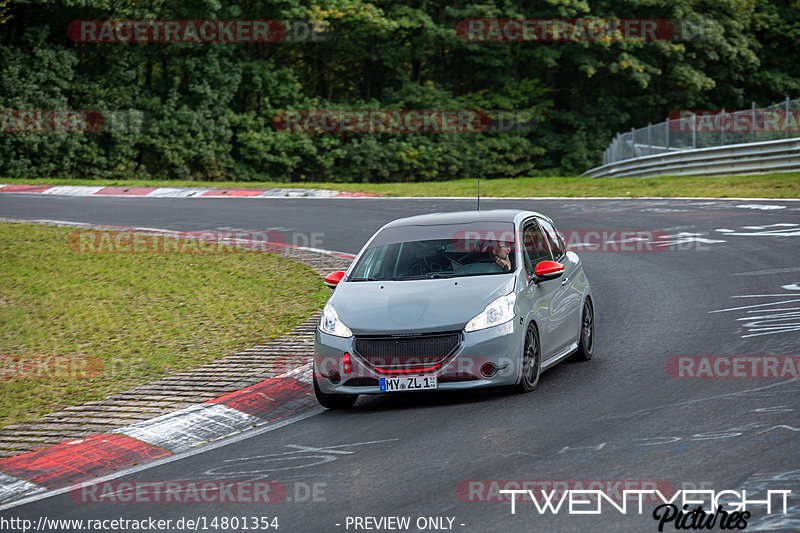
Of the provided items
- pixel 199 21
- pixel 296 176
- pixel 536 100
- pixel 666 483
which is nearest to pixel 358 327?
pixel 666 483

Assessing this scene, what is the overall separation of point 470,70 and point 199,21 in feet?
59.6

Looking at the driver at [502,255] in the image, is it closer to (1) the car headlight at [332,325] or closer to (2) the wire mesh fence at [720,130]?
(1) the car headlight at [332,325]

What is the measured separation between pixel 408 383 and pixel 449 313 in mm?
669

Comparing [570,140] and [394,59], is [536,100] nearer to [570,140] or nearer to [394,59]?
[570,140]

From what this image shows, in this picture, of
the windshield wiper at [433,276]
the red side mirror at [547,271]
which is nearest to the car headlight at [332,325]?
the windshield wiper at [433,276]

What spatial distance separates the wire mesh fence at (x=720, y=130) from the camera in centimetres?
2922

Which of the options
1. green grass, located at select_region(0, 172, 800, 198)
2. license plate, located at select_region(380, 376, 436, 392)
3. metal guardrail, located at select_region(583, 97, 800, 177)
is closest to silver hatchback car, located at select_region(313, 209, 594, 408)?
license plate, located at select_region(380, 376, 436, 392)

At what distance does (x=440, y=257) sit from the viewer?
981 cm

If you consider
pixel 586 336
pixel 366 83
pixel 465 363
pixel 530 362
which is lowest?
pixel 586 336

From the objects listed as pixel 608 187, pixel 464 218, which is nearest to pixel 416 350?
pixel 464 218

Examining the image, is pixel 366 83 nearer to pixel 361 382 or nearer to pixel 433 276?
pixel 433 276

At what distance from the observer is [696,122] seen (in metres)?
33.1

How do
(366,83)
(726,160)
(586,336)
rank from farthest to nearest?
(366,83), (726,160), (586,336)

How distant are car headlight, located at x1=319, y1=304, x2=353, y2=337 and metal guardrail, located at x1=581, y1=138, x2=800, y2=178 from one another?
22716 mm
